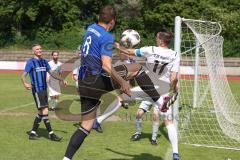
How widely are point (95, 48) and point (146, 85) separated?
2290 millimetres

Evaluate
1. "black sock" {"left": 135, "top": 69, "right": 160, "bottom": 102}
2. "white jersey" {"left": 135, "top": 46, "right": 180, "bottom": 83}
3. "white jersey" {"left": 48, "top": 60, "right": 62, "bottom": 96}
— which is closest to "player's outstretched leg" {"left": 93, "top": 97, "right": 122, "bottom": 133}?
"black sock" {"left": 135, "top": 69, "right": 160, "bottom": 102}

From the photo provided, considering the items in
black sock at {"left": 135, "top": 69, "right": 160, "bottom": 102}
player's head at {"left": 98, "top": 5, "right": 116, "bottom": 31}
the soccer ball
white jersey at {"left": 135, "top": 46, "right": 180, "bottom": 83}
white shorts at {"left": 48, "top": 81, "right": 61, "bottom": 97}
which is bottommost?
Result: white shorts at {"left": 48, "top": 81, "right": 61, "bottom": 97}

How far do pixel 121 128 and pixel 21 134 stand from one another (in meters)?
2.29

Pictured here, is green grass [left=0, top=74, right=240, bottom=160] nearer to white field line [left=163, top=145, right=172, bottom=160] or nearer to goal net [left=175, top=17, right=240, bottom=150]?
white field line [left=163, top=145, right=172, bottom=160]

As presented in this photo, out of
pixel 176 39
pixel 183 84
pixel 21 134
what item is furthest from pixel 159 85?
pixel 183 84

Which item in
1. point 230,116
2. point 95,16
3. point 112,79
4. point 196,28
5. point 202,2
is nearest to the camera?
point 112,79

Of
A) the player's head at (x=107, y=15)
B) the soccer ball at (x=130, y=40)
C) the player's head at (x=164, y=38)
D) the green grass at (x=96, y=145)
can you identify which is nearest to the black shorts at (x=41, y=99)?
the green grass at (x=96, y=145)

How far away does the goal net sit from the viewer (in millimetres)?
9609

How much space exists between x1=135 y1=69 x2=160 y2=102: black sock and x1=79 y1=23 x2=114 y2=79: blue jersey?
1728 mm

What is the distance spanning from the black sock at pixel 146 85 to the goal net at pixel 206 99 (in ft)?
2.62

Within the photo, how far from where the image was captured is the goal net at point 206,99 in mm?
9609

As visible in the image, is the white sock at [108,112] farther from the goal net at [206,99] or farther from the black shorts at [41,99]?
the goal net at [206,99]

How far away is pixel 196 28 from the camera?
1059 centimetres

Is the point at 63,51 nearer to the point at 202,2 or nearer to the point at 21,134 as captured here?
the point at 202,2
